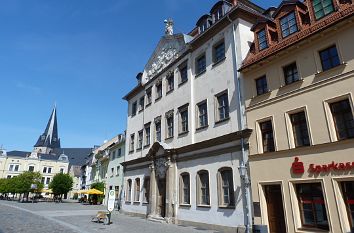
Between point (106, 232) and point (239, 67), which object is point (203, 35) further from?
point (106, 232)

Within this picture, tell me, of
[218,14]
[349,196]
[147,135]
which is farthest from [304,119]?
[147,135]

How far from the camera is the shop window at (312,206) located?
11.8 meters

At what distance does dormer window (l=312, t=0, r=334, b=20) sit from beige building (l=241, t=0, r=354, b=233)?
0.05 metres

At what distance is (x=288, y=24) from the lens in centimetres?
1512

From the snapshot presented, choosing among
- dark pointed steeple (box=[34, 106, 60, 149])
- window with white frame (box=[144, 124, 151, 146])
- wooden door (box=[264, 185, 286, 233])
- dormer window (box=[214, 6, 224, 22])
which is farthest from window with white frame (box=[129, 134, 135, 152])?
dark pointed steeple (box=[34, 106, 60, 149])

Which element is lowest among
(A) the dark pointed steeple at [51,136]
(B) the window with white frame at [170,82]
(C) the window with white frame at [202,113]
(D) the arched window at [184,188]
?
(D) the arched window at [184,188]

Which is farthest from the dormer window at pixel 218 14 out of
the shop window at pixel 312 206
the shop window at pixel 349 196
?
the shop window at pixel 349 196

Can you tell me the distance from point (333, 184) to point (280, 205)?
125 inches

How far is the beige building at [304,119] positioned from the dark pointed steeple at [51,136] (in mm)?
130015

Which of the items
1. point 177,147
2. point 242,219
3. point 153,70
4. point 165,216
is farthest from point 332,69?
point 153,70

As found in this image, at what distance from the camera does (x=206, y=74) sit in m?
20.3

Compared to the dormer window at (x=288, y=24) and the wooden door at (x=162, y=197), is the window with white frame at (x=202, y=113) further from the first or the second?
the dormer window at (x=288, y=24)

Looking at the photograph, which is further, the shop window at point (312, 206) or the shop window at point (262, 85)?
the shop window at point (262, 85)

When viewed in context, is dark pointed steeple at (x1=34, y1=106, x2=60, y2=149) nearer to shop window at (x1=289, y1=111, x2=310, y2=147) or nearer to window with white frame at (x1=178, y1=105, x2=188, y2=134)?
window with white frame at (x1=178, y1=105, x2=188, y2=134)
